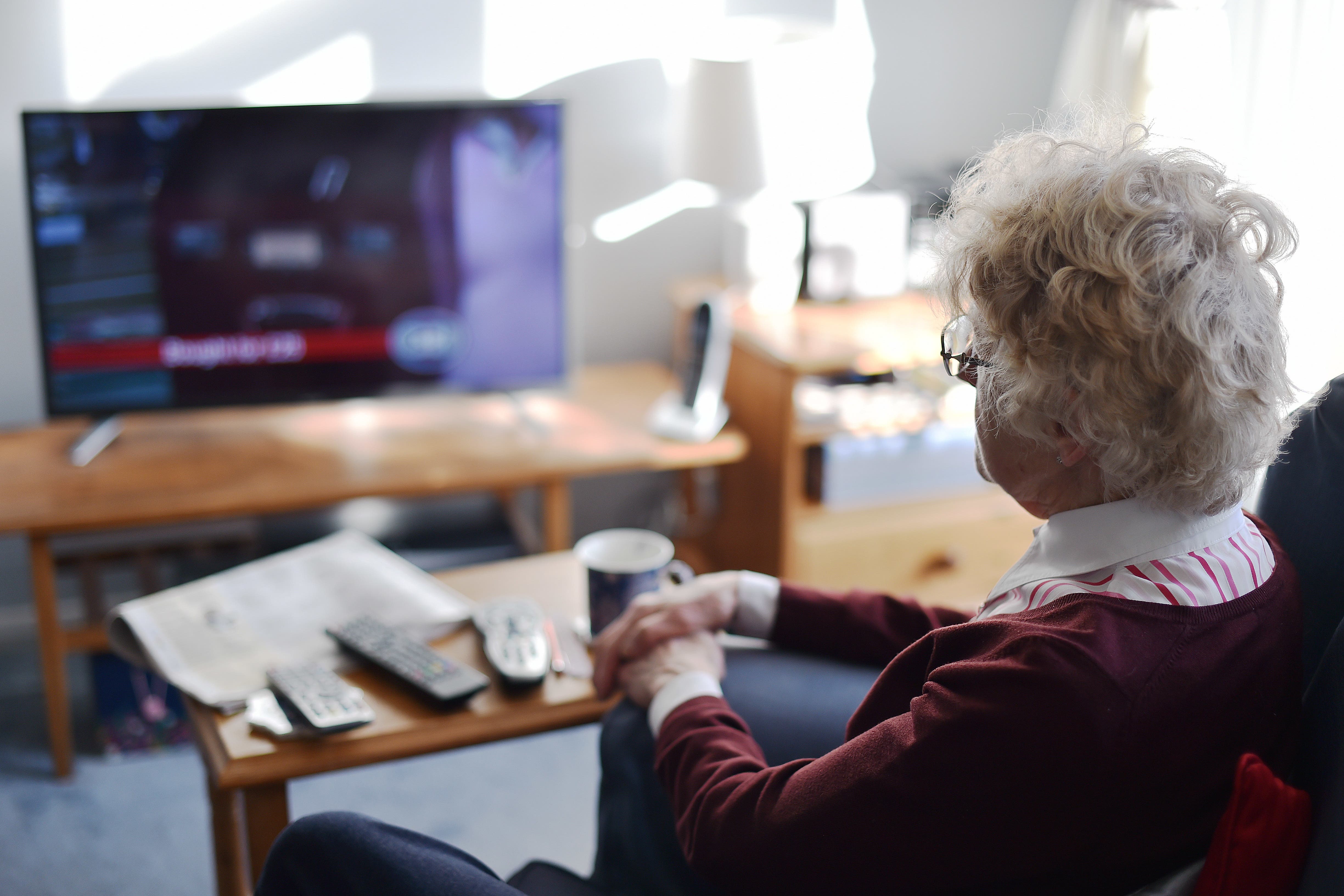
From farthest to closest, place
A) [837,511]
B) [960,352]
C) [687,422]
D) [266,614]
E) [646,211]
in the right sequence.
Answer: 1. [646,211]
2. [837,511]
3. [687,422]
4. [266,614]
5. [960,352]

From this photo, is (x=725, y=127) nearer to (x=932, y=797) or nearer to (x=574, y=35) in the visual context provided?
(x=574, y=35)

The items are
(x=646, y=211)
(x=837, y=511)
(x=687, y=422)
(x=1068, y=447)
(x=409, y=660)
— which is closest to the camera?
(x=1068, y=447)

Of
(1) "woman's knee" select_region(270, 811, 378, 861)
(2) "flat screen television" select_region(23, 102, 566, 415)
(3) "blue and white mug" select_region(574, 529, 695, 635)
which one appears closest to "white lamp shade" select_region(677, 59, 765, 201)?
(2) "flat screen television" select_region(23, 102, 566, 415)

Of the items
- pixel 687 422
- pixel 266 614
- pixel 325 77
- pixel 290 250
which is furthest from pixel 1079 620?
pixel 325 77

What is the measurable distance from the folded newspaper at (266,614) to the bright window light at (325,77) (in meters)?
1.16

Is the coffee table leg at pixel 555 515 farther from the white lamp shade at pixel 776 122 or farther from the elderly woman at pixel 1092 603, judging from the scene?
the elderly woman at pixel 1092 603

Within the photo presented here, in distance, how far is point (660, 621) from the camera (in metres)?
1.17

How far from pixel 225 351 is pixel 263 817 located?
1191mm

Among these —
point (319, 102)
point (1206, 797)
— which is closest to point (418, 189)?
point (319, 102)

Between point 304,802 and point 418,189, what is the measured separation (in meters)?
1.13

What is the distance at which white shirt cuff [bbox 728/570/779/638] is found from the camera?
1251 mm

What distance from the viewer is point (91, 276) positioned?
6.48 feet

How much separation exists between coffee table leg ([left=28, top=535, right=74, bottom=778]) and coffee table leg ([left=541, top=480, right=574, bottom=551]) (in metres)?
0.85

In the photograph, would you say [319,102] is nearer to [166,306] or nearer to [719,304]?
[166,306]
